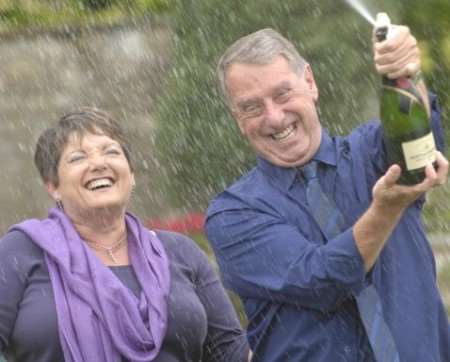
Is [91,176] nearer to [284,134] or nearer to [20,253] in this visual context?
[20,253]

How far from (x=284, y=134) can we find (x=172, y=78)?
439 cm

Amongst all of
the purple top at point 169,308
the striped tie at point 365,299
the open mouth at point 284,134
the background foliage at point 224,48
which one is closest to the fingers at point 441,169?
the striped tie at point 365,299

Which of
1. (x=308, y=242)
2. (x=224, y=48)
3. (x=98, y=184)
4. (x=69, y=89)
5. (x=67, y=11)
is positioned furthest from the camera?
(x=67, y=11)

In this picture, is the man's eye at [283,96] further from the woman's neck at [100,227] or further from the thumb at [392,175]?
the woman's neck at [100,227]

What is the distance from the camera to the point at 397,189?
2979mm

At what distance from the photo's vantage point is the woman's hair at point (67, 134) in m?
4.03

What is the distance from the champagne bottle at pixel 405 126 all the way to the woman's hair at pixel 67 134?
1.19 m

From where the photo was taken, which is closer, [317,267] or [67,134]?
[317,267]

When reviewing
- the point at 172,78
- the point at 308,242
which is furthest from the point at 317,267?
the point at 172,78

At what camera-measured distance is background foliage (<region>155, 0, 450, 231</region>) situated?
7.36 metres

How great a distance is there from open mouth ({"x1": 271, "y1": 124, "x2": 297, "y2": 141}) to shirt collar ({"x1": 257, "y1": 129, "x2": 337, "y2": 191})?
0.31 ft

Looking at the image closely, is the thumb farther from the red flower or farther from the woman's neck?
the red flower

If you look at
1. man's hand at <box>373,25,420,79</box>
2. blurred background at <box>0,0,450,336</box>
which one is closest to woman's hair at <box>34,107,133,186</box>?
man's hand at <box>373,25,420,79</box>

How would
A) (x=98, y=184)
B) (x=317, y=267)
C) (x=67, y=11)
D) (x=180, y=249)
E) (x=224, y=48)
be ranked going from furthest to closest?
1. (x=67, y=11)
2. (x=224, y=48)
3. (x=180, y=249)
4. (x=98, y=184)
5. (x=317, y=267)
